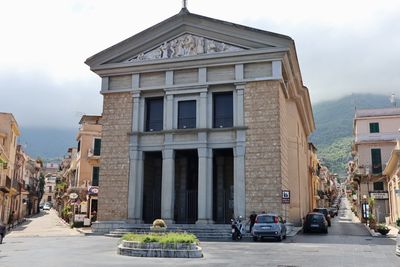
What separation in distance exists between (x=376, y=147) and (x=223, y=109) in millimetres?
23649

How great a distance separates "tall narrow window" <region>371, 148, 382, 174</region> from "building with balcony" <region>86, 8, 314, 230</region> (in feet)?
59.5

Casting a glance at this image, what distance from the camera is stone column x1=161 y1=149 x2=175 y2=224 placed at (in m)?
29.0

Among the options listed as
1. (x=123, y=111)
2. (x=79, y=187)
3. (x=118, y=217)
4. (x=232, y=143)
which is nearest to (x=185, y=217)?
(x=118, y=217)

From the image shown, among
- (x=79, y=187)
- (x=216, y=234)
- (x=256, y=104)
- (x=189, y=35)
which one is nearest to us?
(x=216, y=234)

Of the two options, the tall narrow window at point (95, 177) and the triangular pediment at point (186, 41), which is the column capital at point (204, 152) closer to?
the triangular pediment at point (186, 41)

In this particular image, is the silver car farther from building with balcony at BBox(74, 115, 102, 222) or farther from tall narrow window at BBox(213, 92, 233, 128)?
building with balcony at BBox(74, 115, 102, 222)

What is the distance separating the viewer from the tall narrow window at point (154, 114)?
1246 inches

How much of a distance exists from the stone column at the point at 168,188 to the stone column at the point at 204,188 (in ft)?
6.50

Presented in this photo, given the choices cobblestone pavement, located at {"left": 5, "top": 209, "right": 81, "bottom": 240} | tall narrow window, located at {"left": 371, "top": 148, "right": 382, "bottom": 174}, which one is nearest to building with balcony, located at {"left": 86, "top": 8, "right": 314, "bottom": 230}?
cobblestone pavement, located at {"left": 5, "top": 209, "right": 81, "bottom": 240}

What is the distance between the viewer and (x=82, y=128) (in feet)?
152

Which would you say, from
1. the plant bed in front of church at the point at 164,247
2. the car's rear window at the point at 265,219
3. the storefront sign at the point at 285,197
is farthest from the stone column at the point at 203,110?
the plant bed in front of church at the point at 164,247

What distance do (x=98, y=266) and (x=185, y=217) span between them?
19.8m

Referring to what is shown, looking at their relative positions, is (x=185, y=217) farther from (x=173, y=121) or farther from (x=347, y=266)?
(x=347, y=266)

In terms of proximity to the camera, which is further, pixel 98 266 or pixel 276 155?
pixel 276 155
